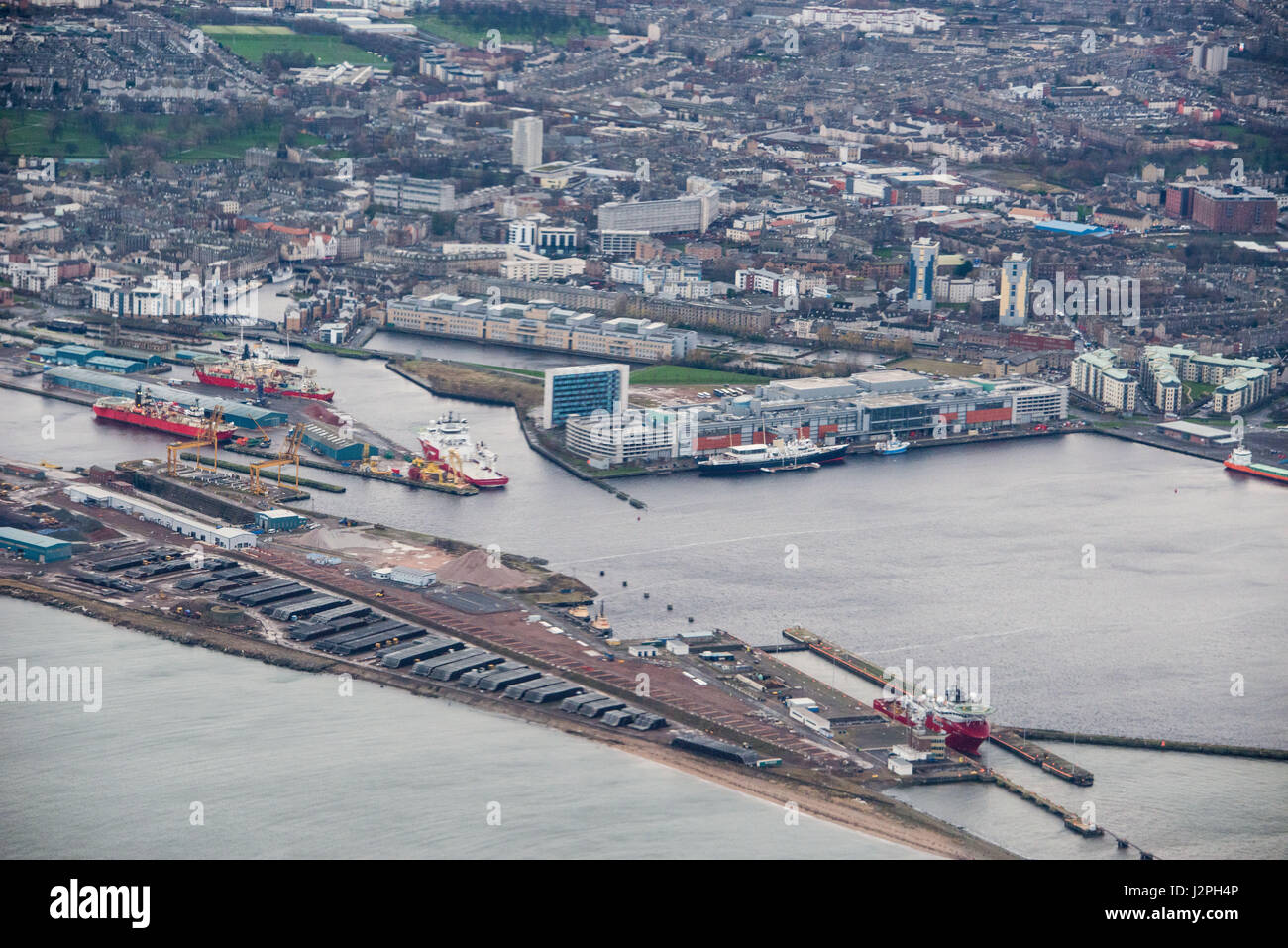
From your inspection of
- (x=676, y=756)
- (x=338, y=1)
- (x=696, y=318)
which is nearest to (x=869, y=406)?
(x=696, y=318)

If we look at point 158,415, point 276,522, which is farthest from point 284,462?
point 158,415

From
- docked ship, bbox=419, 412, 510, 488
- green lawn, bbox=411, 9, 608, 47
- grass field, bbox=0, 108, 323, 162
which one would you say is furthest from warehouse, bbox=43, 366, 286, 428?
green lawn, bbox=411, 9, 608, 47

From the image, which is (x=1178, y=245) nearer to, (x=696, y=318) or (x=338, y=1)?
(x=696, y=318)

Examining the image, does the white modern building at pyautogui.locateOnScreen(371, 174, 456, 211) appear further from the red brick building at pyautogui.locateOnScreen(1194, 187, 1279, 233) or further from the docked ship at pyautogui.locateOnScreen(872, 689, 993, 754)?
the docked ship at pyautogui.locateOnScreen(872, 689, 993, 754)

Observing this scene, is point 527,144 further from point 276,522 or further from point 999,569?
point 999,569

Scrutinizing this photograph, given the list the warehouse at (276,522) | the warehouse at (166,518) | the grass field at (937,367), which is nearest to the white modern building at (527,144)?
the grass field at (937,367)

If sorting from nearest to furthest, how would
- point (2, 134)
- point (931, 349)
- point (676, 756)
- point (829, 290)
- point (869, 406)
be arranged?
1. point (676, 756)
2. point (869, 406)
3. point (931, 349)
4. point (829, 290)
5. point (2, 134)
